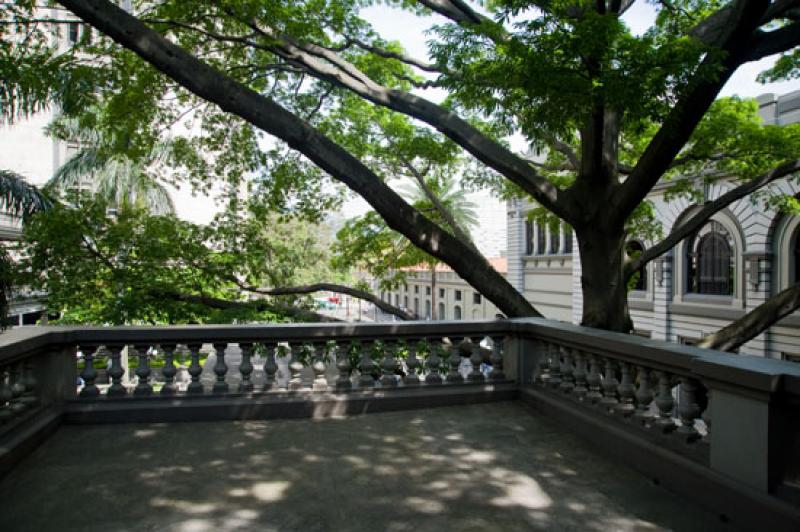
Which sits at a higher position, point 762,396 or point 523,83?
point 523,83

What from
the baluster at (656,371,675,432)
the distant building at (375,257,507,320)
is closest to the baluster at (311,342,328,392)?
the baluster at (656,371,675,432)

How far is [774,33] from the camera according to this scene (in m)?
6.54

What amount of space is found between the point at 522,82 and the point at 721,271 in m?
22.9

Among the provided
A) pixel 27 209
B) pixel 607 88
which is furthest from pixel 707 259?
pixel 27 209

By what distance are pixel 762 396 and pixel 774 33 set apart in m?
5.63

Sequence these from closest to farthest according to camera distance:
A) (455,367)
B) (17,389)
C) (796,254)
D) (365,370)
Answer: (17,389)
(365,370)
(455,367)
(796,254)

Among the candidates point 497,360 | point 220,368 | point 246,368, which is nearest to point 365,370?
point 246,368

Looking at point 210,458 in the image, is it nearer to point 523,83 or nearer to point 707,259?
point 523,83

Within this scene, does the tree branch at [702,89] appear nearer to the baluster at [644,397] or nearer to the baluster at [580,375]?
the baluster at [580,375]

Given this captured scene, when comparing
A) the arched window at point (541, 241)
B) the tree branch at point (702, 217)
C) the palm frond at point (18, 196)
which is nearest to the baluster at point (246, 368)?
the palm frond at point (18, 196)

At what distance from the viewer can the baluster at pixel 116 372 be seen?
5.48 meters

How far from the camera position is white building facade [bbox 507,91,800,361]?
2006cm

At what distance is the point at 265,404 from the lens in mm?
5547

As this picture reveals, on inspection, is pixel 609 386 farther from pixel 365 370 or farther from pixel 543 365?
pixel 365 370
